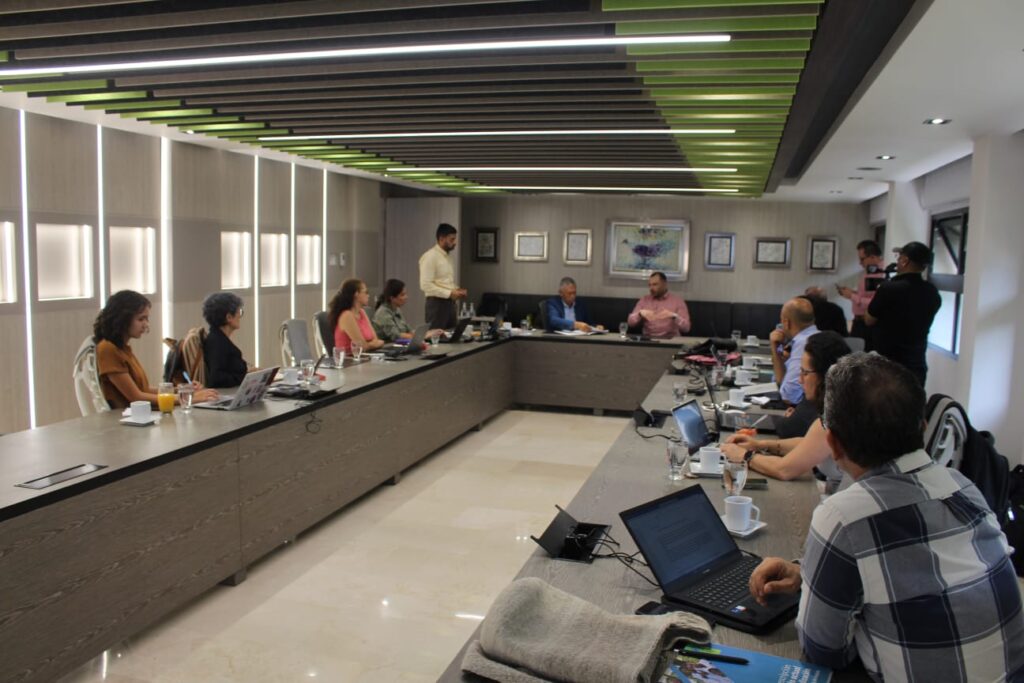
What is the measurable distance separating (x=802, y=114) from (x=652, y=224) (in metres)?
6.74

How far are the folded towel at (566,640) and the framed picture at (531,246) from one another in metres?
10.9

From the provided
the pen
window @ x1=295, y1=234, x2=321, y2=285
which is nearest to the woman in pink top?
window @ x1=295, y1=234, x2=321, y2=285

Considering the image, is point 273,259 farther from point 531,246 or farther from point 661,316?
point 661,316

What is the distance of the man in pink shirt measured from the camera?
28.7ft

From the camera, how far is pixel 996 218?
5.60m

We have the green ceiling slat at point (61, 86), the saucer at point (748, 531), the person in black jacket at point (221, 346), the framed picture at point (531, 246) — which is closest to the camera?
the saucer at point (748, 531)

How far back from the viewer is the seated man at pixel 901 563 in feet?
4.71

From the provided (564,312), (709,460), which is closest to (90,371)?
(709,460)

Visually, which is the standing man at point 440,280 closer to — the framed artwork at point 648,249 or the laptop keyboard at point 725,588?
the framed artwork at point 648,249

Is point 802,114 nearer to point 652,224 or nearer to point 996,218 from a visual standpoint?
point 996,218

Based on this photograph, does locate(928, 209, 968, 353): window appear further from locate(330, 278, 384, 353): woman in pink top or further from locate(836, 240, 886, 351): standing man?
locate(330, 278, 384, 353): woman in pink top

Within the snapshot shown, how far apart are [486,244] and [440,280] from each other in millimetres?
4569

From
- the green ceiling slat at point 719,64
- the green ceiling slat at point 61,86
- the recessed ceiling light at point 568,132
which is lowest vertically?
the recessed ceiling light at point 568,132

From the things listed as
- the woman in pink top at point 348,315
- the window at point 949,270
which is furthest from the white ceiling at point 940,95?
the woman in pink top at point 348,315
